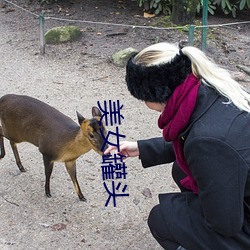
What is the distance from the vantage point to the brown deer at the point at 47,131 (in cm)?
307

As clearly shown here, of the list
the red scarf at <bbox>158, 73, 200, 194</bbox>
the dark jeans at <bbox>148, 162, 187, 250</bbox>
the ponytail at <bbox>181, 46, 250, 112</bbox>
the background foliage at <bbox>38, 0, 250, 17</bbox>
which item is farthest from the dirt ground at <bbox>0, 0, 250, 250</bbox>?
the ponytail at <bbox>181, 46, 250, 112</bbox>

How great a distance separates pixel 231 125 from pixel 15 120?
1.87m

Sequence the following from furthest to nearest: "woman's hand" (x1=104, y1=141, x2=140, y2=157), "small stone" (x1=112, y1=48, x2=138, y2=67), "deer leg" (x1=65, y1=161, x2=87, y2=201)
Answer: "small stone" (x1=112, y1=48, x2=138, y2=67) < "deer leg" (x1=65, y1=161, x2=87, y2=201) < "woman's hand" (x1=104, y1=141, x2=140, y2=157)

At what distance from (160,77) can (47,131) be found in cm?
141

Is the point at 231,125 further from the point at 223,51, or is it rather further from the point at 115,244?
the point at 223,51

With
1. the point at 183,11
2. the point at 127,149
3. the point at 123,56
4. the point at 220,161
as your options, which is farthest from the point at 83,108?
the point at 220,161

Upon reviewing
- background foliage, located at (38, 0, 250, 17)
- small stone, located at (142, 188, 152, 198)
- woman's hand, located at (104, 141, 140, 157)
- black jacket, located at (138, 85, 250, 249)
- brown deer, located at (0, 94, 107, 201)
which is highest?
black jacket, located at (138, 85, 250, 249)

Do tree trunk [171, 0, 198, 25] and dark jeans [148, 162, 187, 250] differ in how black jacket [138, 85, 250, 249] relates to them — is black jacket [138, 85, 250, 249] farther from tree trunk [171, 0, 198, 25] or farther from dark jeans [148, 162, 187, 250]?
tree trunk [171, 0, 198, 25]

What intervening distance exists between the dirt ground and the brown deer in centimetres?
20

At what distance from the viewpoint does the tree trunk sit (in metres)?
6.79

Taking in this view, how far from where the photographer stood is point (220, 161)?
1.91 meters

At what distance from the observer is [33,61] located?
241 inches

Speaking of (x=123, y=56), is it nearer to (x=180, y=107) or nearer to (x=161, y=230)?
(x=161, y=230)

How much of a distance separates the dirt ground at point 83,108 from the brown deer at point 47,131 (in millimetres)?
201
